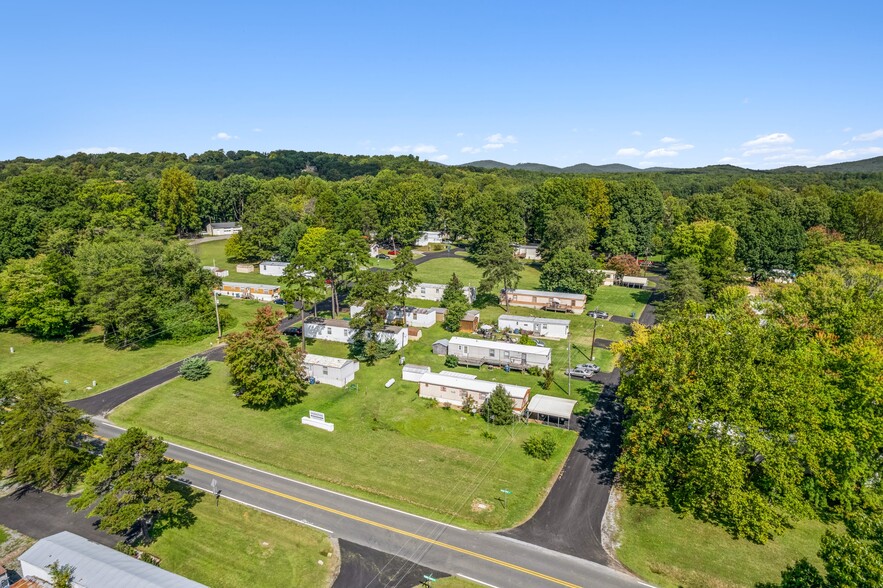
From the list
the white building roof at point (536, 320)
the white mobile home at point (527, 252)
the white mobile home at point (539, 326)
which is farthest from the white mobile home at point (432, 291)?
the white mobile home at point (527, 252)

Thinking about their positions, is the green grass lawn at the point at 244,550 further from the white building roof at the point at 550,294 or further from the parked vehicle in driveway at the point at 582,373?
the white building roof at the point at 550,294

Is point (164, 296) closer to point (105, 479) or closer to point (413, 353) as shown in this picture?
point (413, 353)

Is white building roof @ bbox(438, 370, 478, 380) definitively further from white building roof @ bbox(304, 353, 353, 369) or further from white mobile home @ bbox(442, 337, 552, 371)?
white building roof @ bbox(304, 353, 353, 369)

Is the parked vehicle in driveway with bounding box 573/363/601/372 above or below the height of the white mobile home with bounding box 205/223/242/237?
below

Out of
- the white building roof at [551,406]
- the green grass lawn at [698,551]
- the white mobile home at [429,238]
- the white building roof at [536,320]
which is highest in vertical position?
the white mobile home at [429,238]

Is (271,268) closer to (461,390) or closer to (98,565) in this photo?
(461,390)

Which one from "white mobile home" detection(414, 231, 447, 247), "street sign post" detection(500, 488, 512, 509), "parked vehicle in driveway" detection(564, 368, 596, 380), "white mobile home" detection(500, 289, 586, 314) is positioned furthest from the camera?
"white mobile home" detection(414, 231, 447, 247)

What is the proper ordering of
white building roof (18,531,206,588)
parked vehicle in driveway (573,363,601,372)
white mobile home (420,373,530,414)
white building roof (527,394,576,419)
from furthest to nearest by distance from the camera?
parked vehicle in driveway (573,363,601,372) < white mobile home (420,373,530,414) < white building roof (527,394,576,419) < white building roof (18,531,206,588)

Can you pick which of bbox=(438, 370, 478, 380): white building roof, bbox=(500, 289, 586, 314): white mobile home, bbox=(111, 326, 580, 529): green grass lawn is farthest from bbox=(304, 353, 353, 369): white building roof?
bbox=(500, 289, 586, 314): white mobile home
